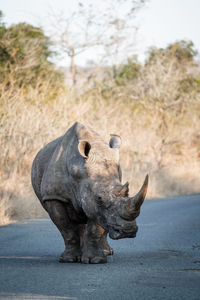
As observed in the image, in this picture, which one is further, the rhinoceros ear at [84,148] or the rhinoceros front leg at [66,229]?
the rhinoceros front leg at [66,229]

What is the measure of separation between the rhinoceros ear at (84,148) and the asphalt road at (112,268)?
1308mm

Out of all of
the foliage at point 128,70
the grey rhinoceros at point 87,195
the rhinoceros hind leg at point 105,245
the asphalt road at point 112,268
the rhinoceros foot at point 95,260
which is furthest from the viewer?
the foliage at point 128,70

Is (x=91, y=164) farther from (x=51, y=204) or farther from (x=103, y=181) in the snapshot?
(x=51, y=204)

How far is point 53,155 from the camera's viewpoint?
8.27m

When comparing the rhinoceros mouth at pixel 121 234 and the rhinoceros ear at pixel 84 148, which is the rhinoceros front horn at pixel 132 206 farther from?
the rhinoceros ear at pixel 84 148

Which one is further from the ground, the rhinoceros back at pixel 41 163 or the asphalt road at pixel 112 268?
the rhinoceros back at pixel 41 163

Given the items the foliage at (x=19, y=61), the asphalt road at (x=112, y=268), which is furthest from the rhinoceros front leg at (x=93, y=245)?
the foliage at (x=19, y=61)

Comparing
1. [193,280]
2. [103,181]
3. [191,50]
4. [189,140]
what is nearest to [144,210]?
[103,181]

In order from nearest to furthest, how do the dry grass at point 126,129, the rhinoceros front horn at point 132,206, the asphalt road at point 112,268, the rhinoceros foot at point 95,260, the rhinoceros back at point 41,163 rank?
the asphalt road at point 112,268, the rhinoceros front horn at point 132,206, the rhinoceros foot at point 95,260, the rhinoceros back at point 41,163, the dry grass at point 126,129

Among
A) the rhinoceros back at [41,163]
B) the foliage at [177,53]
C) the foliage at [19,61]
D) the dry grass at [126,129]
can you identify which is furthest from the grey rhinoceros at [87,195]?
the foliage at [177,53]

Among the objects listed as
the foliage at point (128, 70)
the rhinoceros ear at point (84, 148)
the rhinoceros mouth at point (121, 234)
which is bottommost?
the rhinoceros mouth at point (121, 234)

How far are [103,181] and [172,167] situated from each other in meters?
16.6

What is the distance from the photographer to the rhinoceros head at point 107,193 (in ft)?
21.0

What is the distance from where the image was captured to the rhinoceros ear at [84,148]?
Answer: 7.43 meters
